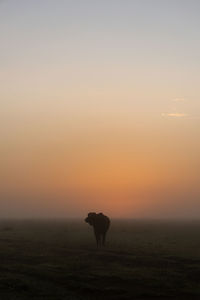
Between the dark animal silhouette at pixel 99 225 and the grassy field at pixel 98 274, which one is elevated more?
the dark animal silhouette at pixel 99 225

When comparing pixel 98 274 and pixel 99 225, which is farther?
pixel 99 225

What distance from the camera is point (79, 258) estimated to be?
2983 centimetres

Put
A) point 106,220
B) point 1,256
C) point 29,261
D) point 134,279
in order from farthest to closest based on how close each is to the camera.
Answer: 1. point 106,220
2. point 1,256
3. point 29,261
4. point 134,279

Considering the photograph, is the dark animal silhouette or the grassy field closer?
the grassy field

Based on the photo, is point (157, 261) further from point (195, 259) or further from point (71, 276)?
point (71, 276)

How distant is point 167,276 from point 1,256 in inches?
514

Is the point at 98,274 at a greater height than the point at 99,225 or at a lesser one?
lesser

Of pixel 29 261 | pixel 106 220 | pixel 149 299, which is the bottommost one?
pixel 149 299

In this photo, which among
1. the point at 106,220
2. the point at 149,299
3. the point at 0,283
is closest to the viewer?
the point at 149,299

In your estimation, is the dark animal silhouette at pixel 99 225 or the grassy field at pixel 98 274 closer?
the grassy field at pixel 98 274

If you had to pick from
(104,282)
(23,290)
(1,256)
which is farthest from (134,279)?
(1,256)

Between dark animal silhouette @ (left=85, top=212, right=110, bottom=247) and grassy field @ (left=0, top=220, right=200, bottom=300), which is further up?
dark animal silhouette @ (left=85, top=212, right=110, bottom=247)

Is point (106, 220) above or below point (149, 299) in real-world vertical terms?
above

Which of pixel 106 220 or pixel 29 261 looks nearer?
pixel 29 261
